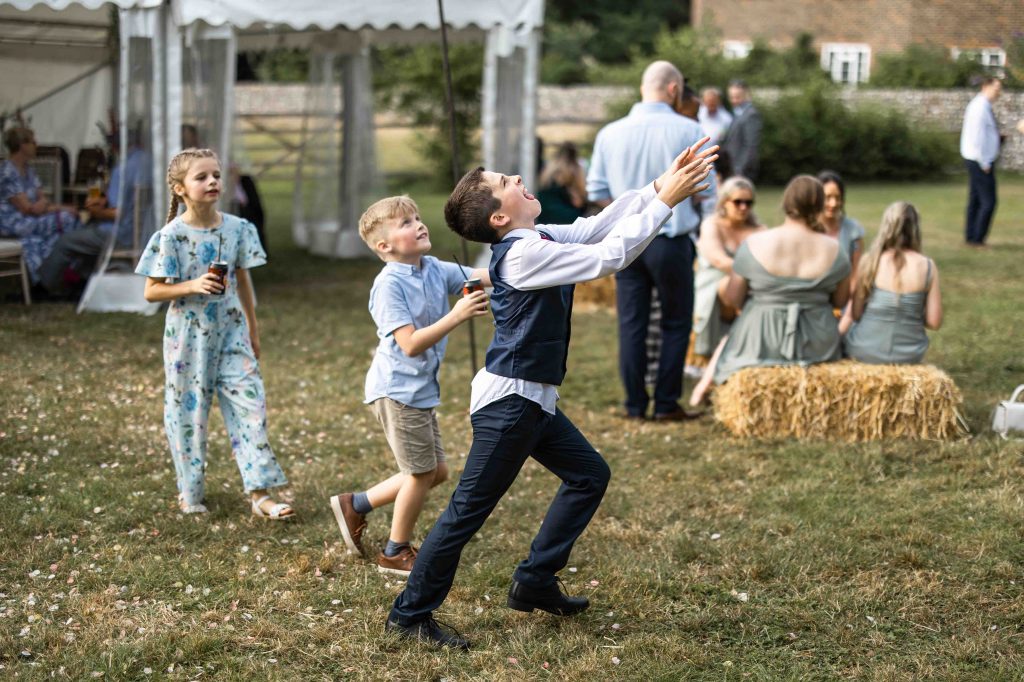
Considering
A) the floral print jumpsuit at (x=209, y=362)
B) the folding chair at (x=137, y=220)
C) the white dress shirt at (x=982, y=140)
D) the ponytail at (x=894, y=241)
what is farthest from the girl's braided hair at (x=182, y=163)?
the white dress shirt at (x=982, y=140)

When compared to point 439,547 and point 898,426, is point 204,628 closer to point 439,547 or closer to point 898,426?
point 439,547

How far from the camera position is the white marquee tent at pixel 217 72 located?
916 cm

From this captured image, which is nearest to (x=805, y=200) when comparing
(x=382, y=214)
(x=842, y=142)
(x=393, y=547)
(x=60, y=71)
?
(x=382, y=214)

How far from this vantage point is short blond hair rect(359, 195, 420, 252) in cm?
393

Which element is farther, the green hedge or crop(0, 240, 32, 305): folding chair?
the green hedge

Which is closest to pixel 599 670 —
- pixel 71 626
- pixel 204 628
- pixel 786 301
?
pixel 204 628

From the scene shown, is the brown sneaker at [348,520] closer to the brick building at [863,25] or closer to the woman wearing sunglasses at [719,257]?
the woman wearing sunglasses at [719,257]

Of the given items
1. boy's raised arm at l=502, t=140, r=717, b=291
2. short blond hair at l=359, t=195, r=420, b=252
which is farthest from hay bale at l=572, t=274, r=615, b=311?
boy's raised arm at l=502, t=140, r=717, b=291

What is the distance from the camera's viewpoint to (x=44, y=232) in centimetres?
994

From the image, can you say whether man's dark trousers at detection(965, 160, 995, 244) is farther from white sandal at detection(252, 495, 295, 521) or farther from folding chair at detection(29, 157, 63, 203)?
white sandal at detection(252, 495, 295, 521)

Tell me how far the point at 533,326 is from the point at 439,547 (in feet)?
2.45

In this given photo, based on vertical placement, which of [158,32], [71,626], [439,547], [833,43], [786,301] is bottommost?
[71,626]

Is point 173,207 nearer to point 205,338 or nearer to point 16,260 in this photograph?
point 205,338

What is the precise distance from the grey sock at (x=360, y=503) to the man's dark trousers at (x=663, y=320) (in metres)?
2.45
